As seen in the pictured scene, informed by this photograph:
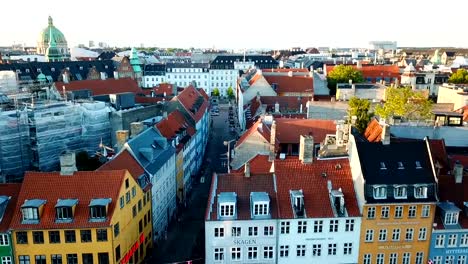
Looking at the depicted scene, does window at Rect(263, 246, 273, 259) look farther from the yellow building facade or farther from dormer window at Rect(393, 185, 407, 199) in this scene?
the yellow building facade

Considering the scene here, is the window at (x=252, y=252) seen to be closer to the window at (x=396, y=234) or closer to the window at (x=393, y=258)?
the window at (x=393, y=258)

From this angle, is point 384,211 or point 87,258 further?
point 384,211

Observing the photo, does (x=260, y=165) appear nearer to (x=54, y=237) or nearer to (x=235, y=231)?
(x=235, y=231)

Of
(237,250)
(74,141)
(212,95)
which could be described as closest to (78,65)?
(212,95)

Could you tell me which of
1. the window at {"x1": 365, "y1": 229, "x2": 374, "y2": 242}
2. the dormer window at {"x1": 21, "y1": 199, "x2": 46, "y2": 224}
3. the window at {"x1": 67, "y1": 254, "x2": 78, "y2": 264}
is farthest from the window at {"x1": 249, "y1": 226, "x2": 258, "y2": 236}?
the dormer window at {"x1": 21, "y1": 199, "x2": 46, "y2": 224}

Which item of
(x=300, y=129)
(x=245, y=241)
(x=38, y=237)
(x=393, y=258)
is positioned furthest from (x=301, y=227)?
(x=300, y=129)

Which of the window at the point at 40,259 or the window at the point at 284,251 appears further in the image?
the window at the point at 284,251

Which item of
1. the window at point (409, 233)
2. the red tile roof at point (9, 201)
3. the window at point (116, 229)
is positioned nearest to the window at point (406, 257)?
the window at point (409, 233)
